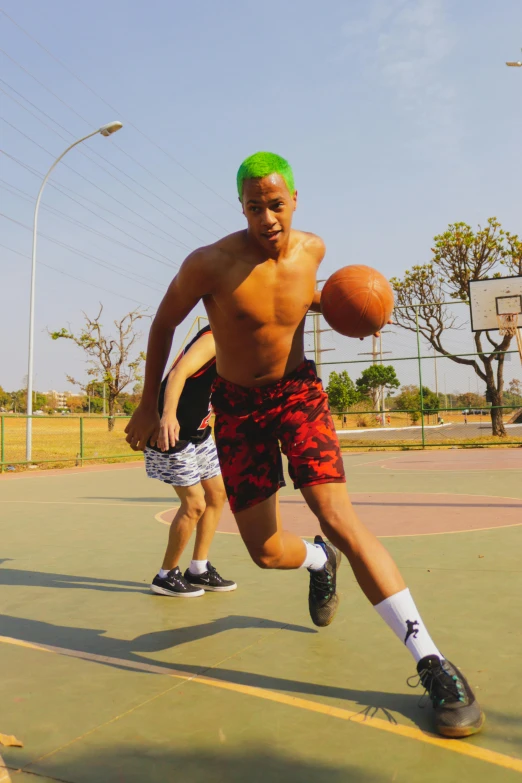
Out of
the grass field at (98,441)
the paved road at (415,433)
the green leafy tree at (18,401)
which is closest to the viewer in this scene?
the grass field at (98,441)

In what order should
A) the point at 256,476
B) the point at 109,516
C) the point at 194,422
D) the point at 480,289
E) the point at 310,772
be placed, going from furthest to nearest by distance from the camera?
the point at 480,289
the point at 109,516
the point at 194,422
the point at 256,476
the point at 310,772

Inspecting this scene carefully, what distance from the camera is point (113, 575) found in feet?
17.6

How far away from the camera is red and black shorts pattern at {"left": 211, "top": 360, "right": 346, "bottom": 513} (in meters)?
3.19

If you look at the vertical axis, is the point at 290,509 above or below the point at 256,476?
below

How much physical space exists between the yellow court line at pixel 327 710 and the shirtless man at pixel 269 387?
0.89 feet

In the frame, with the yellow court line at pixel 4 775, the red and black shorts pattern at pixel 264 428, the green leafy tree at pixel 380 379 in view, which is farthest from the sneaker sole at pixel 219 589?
the green leafy tree at pixel 380 379

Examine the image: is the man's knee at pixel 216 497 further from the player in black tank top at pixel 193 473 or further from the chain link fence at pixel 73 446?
the chain link fence at pixel 73 446

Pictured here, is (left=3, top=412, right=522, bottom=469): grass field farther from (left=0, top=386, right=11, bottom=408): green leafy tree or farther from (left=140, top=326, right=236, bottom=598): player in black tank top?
(left=0, top=386, right=11, bottom=408): green leafy tree

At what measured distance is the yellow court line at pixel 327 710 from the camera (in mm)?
2340

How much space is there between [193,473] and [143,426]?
1.49 m

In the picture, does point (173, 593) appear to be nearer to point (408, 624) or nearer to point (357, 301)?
point (408, 624)

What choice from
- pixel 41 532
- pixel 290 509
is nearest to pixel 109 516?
pixel 41 532

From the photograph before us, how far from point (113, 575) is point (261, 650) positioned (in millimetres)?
2167

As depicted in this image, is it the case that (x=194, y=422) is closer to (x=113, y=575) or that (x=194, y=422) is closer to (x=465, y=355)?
(x=113, y=575)
